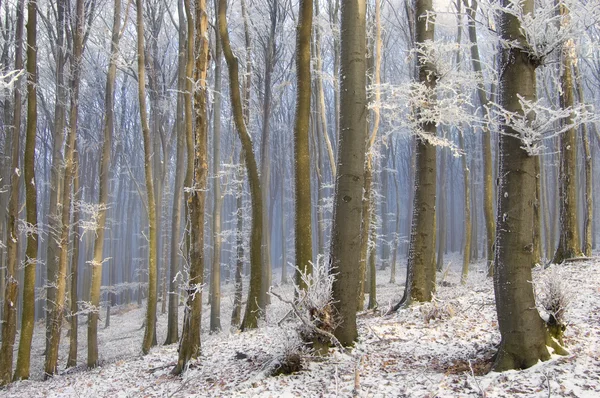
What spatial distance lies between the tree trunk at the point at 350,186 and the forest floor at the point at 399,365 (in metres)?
0.70

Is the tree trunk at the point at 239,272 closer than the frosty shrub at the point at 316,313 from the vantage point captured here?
No

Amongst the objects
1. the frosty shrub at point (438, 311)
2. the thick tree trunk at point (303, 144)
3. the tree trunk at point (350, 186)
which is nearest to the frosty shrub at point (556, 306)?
the frosty shrub at point (438, 311)

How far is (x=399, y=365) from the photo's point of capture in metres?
4.81

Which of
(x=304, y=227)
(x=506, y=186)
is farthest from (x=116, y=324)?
(x=506, y=186)

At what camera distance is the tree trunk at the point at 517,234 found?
4.05 meters

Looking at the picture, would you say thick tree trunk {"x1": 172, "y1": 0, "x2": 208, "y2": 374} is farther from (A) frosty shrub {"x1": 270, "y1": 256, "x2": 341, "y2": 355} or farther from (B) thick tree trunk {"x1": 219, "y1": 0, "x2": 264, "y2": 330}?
(B) thick tree trunk {"x1": 219, "y1": 0, "x2": 264, "y2": 330}

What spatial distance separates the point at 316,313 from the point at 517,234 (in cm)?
235

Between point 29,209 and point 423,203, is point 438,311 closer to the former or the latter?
point 423,203

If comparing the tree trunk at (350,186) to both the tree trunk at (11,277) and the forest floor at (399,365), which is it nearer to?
the forest floor at (399,365)

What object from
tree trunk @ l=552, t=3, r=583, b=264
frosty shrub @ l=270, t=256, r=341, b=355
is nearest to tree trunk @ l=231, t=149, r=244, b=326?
frosty shrub @ l=270, t=256, r=341, b=355

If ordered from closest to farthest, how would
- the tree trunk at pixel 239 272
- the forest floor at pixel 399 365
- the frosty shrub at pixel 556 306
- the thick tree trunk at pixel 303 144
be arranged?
the forest floor at pixel 399 365 → the frosty shrub at pixel 556 306 → the thick tree trunk at pixel 303 144 → the tree trunk at pixel 239 272

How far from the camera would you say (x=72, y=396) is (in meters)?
6.91

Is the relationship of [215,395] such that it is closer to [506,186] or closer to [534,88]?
[506,186]

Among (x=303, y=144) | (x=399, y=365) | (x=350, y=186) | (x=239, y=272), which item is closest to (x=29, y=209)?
(x=239, y=272)
